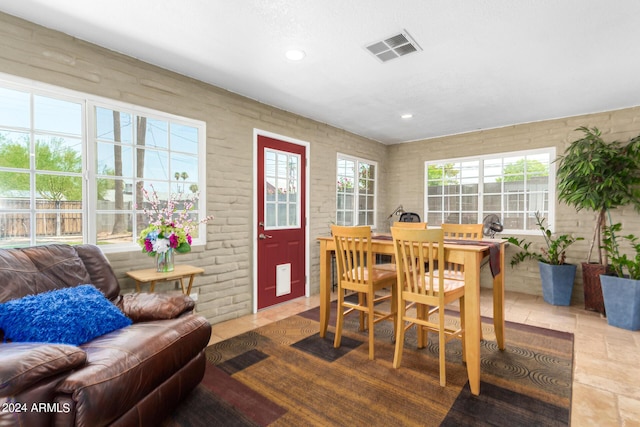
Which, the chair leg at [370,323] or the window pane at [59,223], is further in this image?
the chair leg at [370,323]

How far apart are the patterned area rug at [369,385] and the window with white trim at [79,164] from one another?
1.44 m

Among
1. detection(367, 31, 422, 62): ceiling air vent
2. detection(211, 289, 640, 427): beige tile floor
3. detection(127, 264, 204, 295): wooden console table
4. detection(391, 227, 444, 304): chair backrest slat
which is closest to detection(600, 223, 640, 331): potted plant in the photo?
detection(211, 289, 640, 427): beige tile floor

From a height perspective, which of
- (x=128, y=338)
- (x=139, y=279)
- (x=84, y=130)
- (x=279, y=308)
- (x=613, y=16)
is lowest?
(x=279, y=308)

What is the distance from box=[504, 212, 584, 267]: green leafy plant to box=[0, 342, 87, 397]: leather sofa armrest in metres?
4.59

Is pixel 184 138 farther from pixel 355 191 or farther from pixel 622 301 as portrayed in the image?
pixel 622 301

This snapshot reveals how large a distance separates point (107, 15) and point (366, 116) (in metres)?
2.97

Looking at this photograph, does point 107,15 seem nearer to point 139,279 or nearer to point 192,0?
point 192,0

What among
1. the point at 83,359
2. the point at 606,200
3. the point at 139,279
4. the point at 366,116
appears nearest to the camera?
the point at 83,359

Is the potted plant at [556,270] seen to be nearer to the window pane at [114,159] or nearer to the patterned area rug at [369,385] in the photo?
the patterned area rug at [369,385]

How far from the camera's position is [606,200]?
12.0 feet

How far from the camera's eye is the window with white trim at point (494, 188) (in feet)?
14.7

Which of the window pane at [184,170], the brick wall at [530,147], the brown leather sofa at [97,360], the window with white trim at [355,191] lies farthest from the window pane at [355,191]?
the brown leather sofa at [97,360]

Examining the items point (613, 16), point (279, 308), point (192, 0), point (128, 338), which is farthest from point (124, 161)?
point (613, 16)

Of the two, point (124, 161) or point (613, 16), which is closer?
point (613, 16)
